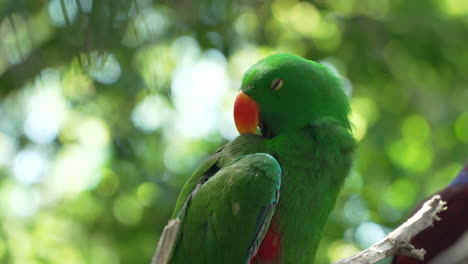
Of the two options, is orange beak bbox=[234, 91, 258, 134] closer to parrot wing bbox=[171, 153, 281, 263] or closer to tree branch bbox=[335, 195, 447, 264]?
parrot wing bbox=[171, 153, 281, 263]

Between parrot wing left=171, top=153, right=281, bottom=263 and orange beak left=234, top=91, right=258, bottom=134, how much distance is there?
8.5 inches

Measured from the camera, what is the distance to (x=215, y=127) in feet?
18.3

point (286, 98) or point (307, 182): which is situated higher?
point (286, 98)

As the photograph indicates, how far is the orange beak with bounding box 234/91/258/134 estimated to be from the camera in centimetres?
199

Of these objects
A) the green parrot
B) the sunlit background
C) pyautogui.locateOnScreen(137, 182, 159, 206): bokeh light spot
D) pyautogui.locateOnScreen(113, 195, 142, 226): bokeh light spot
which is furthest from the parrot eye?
pyautogui.locateOnScreen(113, 195, 142, 226): bokeh light spot

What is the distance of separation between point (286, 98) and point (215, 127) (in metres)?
3.63

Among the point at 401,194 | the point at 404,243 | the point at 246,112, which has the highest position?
the point at 246,112

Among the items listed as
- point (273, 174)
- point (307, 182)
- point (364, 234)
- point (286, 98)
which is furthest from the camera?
point (364, 234)

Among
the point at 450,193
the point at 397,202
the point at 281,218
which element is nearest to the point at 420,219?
the point at 281,218

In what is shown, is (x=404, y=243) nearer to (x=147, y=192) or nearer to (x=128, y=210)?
(x=147, y=192)

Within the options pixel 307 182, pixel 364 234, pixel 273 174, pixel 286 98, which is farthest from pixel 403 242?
pixel 364 234

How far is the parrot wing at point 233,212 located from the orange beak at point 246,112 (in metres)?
0.22

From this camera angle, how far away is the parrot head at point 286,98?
194 centimetres

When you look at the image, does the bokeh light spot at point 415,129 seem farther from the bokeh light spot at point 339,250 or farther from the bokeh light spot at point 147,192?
the bokeh light spot at point 147,192
